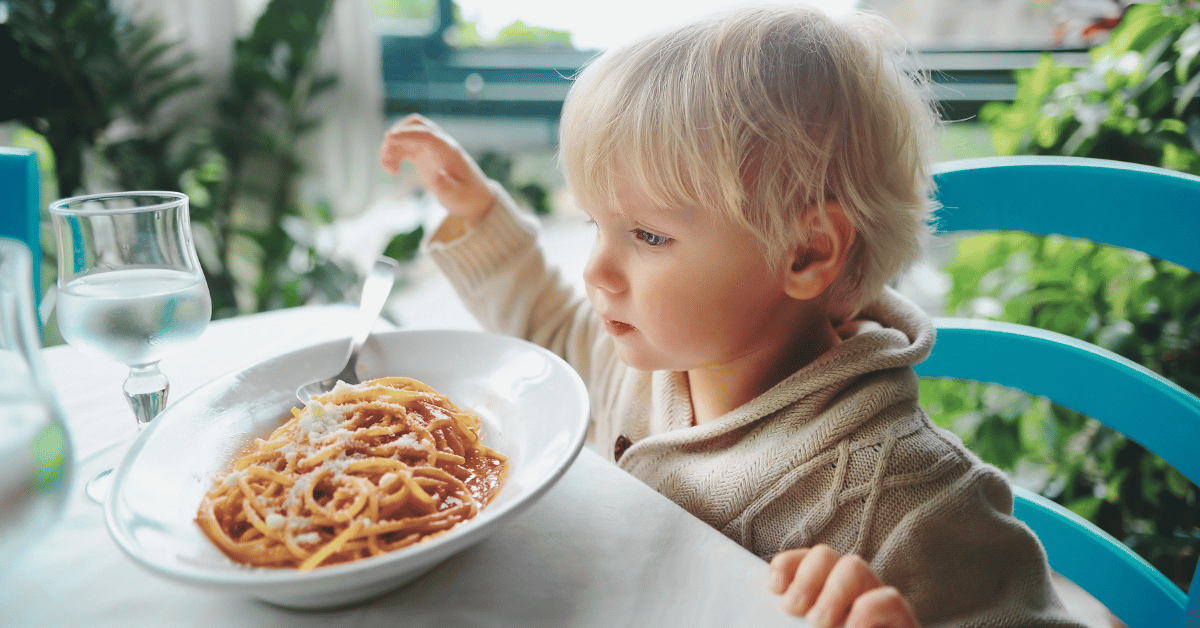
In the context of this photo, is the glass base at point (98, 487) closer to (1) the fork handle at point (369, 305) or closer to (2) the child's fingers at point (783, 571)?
(1) the fork handle at point (369, 305)

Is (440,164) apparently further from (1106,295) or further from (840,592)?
(1106,295)

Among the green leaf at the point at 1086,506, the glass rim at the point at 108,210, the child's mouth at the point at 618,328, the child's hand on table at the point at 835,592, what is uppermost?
the glass rim at the point at 108,210

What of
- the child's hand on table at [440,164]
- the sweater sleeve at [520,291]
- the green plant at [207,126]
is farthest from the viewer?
the green plant at [207,126]

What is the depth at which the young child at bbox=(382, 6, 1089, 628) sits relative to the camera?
2.14 feet

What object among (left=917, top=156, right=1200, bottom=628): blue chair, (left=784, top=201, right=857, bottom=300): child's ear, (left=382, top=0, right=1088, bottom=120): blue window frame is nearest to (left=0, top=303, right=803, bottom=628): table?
(left=784, top=201, right=857, bottom=300): child's ear

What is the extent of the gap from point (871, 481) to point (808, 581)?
244 millimetres

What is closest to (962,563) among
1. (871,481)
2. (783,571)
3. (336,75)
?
(871,481)

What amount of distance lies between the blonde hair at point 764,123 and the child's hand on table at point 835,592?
1.08 ft

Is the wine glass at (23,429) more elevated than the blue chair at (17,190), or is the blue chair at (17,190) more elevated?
the wine glass at (23,429)

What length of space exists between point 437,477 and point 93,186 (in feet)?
6.78

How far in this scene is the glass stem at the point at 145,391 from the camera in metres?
0.64

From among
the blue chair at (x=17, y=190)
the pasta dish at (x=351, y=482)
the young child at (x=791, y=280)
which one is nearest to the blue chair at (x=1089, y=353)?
the young child at (x=791, y=280)

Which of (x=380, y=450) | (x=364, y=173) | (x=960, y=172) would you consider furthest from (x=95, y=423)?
(x=364, y=173)

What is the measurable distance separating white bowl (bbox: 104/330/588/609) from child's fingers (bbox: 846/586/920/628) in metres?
0.19
